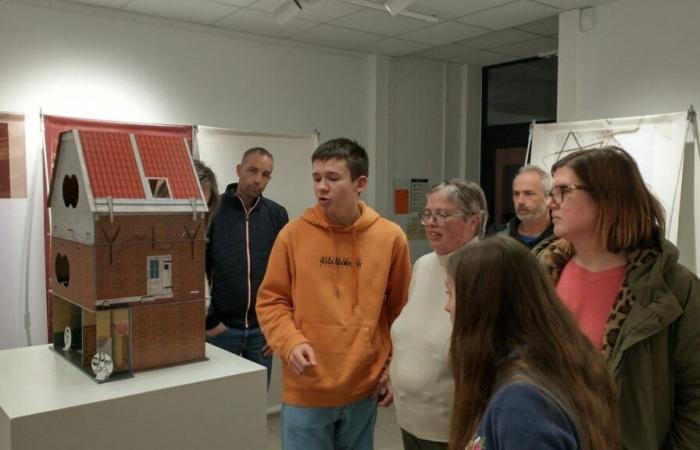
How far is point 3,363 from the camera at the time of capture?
1702mm

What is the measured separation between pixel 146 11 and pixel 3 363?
106 inches

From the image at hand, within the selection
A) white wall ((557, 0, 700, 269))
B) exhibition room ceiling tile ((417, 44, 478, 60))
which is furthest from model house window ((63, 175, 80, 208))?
exhibition room ceiling tile ((417, 44, 478, 60))

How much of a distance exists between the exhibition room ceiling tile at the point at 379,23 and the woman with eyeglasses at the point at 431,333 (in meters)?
2.27

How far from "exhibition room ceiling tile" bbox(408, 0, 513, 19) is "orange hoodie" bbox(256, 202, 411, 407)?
2.08 meters

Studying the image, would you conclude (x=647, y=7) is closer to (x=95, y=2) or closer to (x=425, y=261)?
(x=425, y=261)

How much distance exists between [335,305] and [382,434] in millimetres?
2217

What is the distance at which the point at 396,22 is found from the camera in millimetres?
3994

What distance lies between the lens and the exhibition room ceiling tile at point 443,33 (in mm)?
4125

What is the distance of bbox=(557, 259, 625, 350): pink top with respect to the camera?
4.64ft

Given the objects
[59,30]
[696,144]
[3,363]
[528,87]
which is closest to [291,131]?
[59,30]

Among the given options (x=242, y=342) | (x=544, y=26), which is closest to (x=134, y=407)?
(x=242, y=342)

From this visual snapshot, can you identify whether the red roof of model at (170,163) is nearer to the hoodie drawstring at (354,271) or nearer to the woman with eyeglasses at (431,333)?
the hoodie drawstring at (354,271)

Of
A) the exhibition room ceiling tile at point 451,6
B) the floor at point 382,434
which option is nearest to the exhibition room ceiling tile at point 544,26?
the exhibition room ceiling tile at point 451,6

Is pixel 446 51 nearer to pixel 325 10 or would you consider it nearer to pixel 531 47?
pixel 531 47
